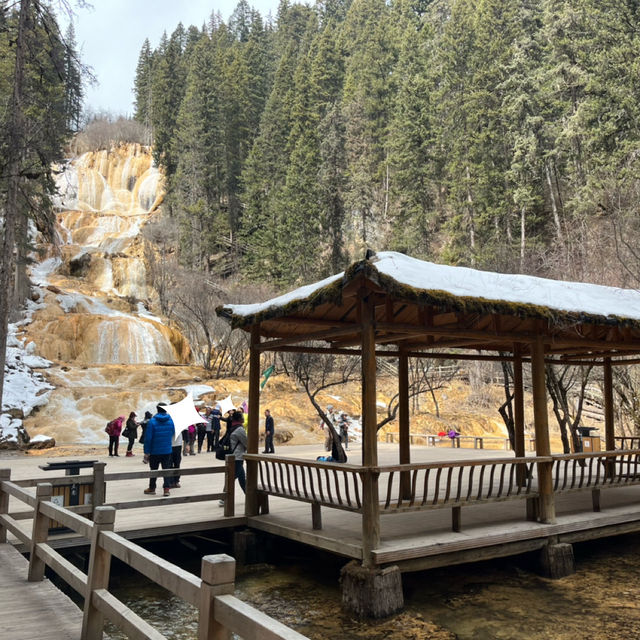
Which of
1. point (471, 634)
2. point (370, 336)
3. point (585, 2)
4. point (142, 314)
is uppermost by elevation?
point (585, 2)

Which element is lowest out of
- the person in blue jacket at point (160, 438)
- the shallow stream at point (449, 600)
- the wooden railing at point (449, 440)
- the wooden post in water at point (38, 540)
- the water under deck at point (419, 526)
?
the shallow stream at point (449, 600)

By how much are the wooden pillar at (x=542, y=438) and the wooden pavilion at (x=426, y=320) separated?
0.05 feet

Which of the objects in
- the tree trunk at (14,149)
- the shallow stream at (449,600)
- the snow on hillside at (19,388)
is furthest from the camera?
the snow on hillside at (19,388)

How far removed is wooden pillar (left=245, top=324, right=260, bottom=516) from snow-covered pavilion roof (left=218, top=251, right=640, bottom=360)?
1.20 feet

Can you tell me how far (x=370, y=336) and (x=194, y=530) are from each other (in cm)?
424

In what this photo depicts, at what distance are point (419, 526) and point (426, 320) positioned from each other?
2.97 m

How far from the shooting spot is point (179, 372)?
104ft

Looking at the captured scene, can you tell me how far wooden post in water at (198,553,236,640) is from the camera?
9.84 ft

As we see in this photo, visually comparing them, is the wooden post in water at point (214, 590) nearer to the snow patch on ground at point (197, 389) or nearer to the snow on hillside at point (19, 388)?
the snow on hillside at point (19, 388)

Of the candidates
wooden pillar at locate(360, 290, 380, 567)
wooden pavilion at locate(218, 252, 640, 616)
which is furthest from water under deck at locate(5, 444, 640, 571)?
wooden pavilion at locate(218, 252, 640, 616)

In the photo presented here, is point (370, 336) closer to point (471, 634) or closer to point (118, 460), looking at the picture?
point (471, 634)

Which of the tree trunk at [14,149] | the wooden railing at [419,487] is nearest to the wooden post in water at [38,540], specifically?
the wooden railing at [419,487]

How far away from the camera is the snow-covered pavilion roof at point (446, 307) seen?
23.6 ft

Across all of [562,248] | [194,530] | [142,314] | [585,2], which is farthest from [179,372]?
[585,2]
